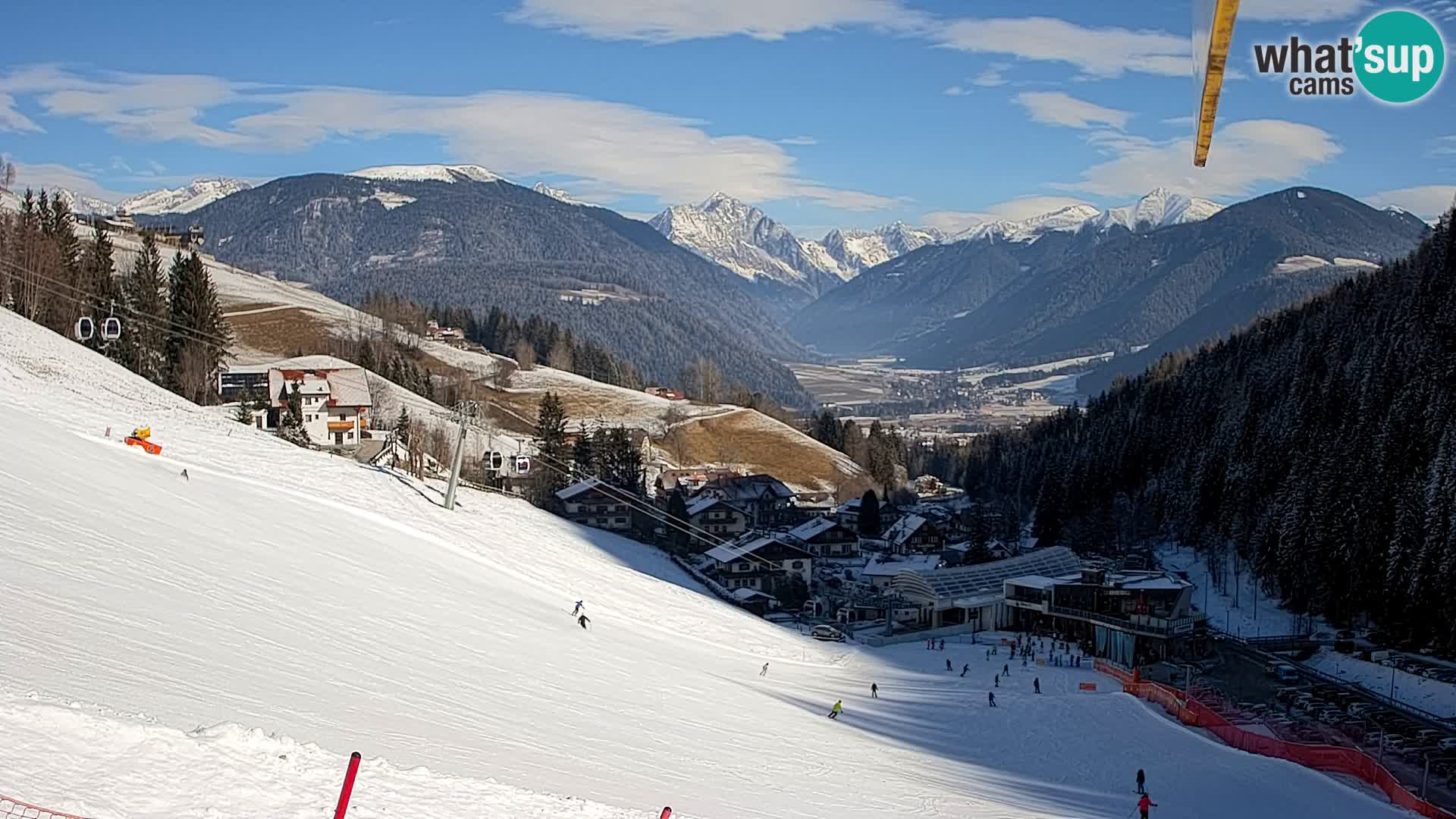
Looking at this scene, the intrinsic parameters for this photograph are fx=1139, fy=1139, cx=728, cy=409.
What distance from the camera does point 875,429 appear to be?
5399 inches

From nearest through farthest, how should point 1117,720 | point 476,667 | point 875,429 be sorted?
point 476,667
point 1117,720
point 875,429

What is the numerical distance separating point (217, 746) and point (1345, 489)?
54.1m

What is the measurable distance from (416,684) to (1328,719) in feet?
100

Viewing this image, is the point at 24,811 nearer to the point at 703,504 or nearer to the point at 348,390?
the point at 348,390

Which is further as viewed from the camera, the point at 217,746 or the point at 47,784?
the point at 217,746

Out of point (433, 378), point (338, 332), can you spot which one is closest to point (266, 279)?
point (338, 332)


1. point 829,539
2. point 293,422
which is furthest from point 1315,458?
point 293,422

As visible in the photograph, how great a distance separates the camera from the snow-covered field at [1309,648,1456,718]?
125 ft

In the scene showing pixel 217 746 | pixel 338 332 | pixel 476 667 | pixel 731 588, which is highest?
pixel 338 332

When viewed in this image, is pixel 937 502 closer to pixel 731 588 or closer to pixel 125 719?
pixel 731 588

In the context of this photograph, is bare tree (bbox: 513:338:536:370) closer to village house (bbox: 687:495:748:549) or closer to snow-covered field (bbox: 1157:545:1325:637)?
village house (bbox: 687:495:748:549)

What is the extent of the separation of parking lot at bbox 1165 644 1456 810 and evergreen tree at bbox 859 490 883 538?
4454cm

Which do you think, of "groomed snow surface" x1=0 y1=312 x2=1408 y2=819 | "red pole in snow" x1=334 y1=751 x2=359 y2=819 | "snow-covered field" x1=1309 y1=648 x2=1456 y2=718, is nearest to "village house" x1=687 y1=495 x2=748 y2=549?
"groomed snow surface" x1=0 y1=312 x2=1408 y2=819

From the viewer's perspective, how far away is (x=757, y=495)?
97188mm
